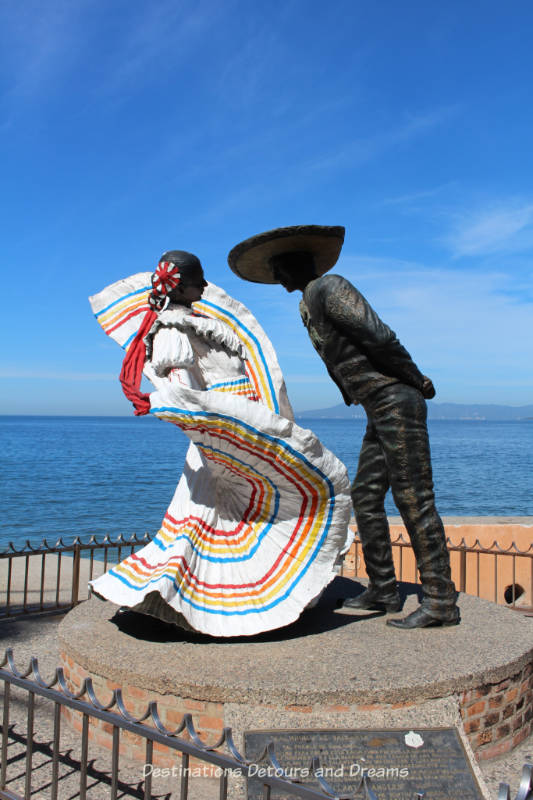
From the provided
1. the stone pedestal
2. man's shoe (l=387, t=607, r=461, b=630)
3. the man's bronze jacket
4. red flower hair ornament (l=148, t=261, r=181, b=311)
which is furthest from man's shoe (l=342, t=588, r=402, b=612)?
red flower hair ornament (l=148, t=261, r=181, b=311)

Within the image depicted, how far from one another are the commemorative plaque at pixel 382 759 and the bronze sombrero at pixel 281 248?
285cm

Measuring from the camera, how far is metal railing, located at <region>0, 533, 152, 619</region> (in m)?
6.55

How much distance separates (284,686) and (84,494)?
25446 millimetres

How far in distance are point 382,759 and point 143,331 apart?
2.87 meters

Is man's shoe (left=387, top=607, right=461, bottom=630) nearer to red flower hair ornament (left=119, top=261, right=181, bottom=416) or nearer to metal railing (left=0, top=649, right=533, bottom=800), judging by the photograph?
metal railing (left=0, top=649, right=533, bottom=800)

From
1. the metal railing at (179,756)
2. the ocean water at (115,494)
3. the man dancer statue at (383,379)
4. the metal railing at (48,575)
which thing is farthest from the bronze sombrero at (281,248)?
the ocean water at (115,494)

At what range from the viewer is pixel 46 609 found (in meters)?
6.71

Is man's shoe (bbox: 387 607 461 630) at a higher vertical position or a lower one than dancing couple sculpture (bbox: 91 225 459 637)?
lower

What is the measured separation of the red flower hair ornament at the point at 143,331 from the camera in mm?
4227

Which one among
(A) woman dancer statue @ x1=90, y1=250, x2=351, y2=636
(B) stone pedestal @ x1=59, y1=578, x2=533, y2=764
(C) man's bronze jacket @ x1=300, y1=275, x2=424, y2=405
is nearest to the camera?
(B) stone pedestal @ x1=59, y1=578, x2=533, y2=764

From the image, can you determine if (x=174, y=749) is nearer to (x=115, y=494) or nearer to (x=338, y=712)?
(x=338, y=712)

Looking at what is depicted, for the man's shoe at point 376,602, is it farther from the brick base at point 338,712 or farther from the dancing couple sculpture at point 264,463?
Answer: the brick base at point 338,712

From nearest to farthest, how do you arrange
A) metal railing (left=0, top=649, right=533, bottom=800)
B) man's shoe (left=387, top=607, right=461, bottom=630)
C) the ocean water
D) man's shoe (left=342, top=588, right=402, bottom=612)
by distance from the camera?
metal railing (left=0, top=649, right=533, bottom=800), man's shoe (left=387, top=607, right=461, bottom=630), man's shoe (left=342, top=588, right=402, bottom=612), the ocean water

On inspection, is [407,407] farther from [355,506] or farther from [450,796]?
[450,796]
